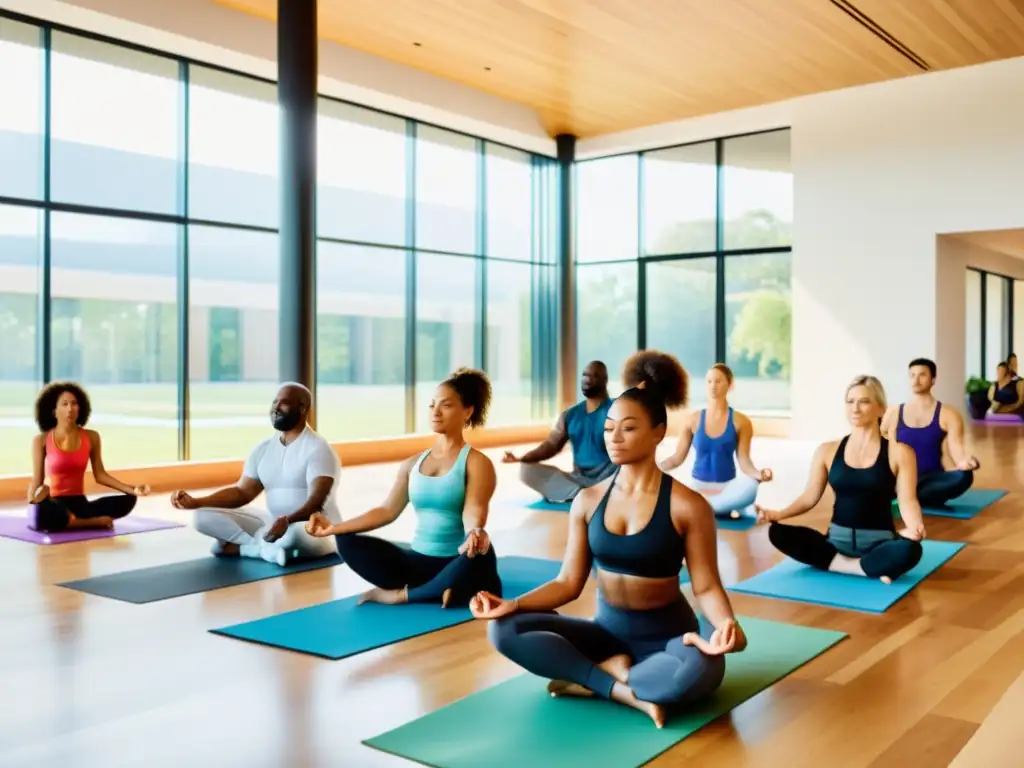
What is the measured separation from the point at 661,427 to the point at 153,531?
12.5 ft

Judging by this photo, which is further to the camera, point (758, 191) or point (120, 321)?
point (758, 191)

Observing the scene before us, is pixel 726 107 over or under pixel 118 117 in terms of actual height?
over

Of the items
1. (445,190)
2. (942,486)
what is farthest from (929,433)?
(445,190)

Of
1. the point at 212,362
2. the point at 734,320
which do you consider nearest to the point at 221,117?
the point at 212,362

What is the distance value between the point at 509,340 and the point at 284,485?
7.34 meters

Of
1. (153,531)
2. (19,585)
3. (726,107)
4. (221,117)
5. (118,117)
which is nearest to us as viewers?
(19,585)

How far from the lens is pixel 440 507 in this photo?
381 cm

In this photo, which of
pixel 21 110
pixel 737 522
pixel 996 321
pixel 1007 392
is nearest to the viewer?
pixel 737 522

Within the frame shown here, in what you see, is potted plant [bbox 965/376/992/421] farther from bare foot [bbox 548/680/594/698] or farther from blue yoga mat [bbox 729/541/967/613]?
bare foot [bbox 548/680/594/698]

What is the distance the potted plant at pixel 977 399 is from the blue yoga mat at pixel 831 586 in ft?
29.6

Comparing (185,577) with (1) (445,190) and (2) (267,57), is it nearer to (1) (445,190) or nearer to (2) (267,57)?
Result: (2) (267,57)

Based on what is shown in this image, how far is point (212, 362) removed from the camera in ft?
28.0

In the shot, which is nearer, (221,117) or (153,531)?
(153,531)

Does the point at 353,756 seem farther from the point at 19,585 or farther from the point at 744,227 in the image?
the point at 744,227
